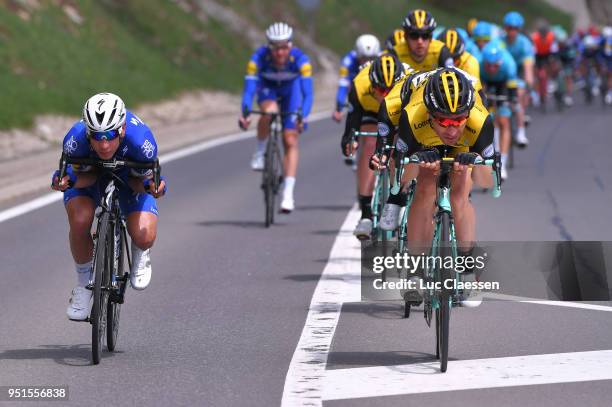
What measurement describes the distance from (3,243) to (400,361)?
594cm

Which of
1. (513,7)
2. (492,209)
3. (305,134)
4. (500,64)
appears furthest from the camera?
(513,7)

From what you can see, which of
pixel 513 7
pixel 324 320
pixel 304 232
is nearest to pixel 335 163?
pixel 304 232

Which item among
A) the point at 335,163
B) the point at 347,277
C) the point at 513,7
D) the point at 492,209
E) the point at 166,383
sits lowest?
the point at 166,383

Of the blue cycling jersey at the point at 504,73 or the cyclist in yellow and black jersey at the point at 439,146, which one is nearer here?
the cyclist in yellow and black jersey at the point at 439,146

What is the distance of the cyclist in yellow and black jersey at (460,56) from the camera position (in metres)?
14.4

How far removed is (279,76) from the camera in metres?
15.9

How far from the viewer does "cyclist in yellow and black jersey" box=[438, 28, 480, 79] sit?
47.3 feet

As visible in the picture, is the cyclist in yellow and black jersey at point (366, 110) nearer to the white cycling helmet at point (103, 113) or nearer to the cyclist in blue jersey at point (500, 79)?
the white cycling helmet at point (103, 113)

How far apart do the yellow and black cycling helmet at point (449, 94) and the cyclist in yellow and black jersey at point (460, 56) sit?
5.59 meters

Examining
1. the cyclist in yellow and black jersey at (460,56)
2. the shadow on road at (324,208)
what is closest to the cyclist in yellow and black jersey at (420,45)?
the cyclist in yellow and black jersey at (460,56)

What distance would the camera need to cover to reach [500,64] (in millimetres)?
19312

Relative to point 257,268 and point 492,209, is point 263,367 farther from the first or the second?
point 492,209

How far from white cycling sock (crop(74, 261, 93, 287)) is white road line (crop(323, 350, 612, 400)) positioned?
5.19ft

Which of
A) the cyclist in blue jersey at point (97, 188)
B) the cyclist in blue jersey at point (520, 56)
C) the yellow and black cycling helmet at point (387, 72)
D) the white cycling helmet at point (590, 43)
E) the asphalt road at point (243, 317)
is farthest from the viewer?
the white cycling helmet at point (590, 43)
